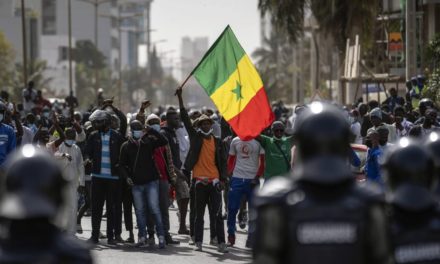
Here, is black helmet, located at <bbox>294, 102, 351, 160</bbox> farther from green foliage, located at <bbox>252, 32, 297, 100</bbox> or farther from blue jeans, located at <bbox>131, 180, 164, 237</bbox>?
green foliage, located at <bbox>252, 32, 297, 100</bbox>

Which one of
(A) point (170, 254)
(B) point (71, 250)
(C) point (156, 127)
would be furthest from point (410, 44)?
(B) point (71, 250)

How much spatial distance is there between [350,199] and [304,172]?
0.63 feet

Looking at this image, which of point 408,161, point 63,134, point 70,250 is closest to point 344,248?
point 408,161

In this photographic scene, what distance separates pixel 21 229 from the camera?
4.59 m

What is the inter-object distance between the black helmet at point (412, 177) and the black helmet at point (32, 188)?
4.43 feet

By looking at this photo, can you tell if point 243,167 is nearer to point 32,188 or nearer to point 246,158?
point 246,158

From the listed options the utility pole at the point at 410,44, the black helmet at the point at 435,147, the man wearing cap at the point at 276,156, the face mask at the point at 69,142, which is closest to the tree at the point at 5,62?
the utility pole at the point at 410,44

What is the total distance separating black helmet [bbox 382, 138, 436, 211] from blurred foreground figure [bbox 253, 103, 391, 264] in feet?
1.38

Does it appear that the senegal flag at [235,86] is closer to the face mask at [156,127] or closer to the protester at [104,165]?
the face mask at [156,127]

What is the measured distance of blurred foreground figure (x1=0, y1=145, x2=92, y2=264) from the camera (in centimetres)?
456

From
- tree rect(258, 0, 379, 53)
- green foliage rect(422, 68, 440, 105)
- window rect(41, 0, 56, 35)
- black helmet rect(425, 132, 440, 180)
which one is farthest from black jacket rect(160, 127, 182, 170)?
window rect(41, 0, 56, 35)

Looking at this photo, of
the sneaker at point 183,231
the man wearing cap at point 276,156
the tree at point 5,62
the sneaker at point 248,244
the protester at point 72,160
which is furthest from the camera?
the tree at point 5,62

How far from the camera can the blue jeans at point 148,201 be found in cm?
1563

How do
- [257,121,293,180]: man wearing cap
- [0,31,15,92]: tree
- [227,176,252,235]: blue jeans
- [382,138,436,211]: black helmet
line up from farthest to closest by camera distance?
[0,31,15,92]: tree < [227,176,252,235]: blue jeans < [257,121,293,180]: man wearing cap < [382,138,436,211]: black helmet
